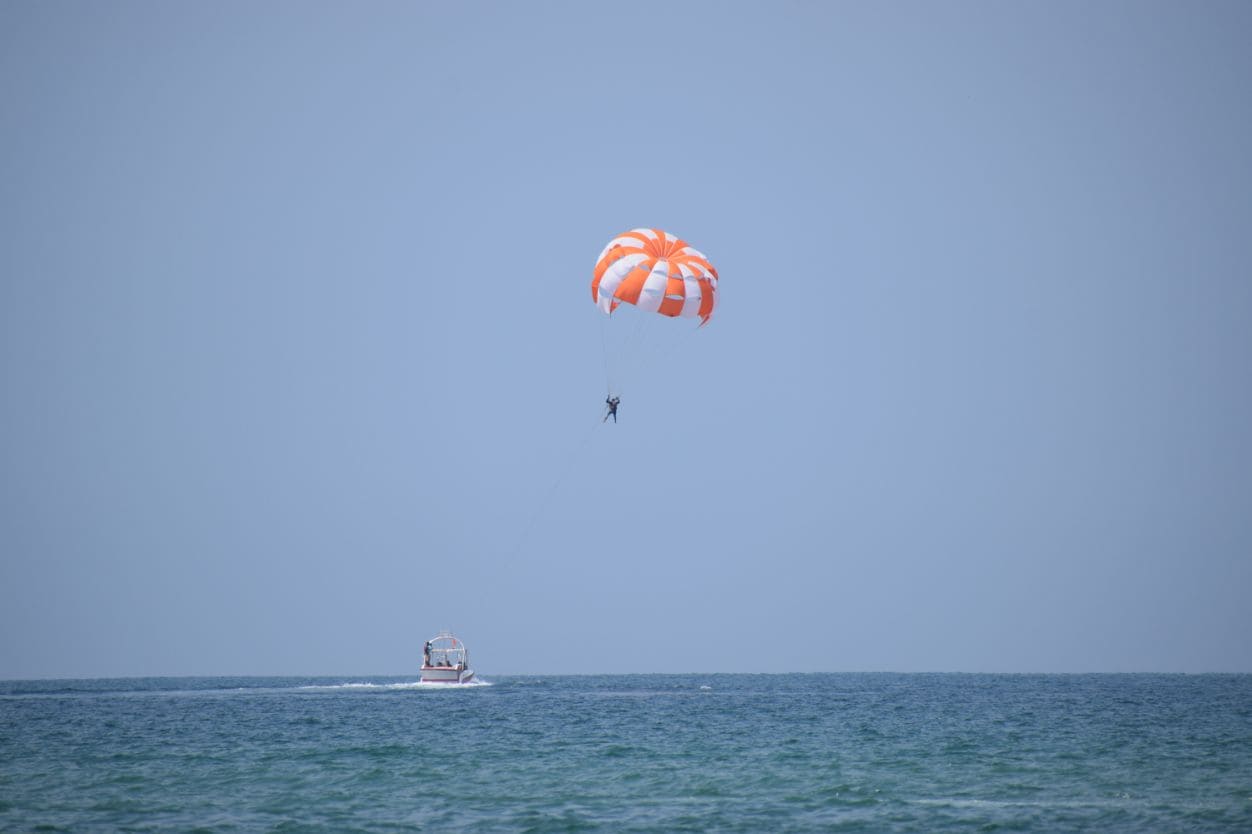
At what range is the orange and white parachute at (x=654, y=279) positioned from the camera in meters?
41.4

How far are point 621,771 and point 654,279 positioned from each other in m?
17.6

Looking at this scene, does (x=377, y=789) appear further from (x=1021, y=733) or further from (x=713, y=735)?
(x=1021, y=733)

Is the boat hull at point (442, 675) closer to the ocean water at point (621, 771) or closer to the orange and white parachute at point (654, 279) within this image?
the ocean water at point (621, 771)

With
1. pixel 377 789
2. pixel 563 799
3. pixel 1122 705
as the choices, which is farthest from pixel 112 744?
pixel 1122 705

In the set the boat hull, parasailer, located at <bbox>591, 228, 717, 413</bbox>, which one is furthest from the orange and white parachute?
the boat hull

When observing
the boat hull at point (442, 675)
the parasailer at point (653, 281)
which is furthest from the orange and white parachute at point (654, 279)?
the boat hull at point (442, 675)

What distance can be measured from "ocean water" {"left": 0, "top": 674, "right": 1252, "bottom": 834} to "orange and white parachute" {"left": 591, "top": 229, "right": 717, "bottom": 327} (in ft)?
47.6

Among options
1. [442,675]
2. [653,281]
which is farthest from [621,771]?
[442,675]

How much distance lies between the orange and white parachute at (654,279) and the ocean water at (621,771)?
14511 millimetres

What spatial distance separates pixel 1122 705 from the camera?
62469 mm

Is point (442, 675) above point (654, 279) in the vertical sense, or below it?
below

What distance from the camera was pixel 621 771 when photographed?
3045cm

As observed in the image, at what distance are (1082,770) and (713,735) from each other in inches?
521

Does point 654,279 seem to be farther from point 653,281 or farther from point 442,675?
point 442,675
